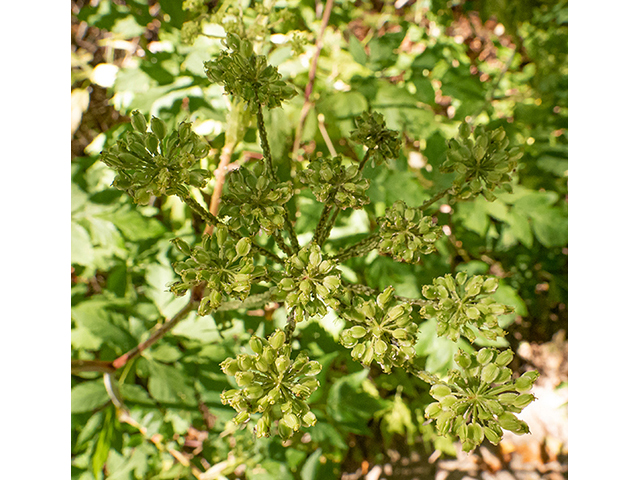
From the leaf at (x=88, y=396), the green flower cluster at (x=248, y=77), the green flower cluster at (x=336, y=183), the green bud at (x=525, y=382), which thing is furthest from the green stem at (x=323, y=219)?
the leaf at (x=88, y=396)

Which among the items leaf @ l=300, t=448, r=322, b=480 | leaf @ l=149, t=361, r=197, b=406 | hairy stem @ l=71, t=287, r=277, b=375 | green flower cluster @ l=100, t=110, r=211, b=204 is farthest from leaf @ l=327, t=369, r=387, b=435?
green flower cluster @ l=100, t=110, r=211, b=204

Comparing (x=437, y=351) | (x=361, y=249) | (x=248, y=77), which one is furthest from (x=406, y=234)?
(x=437, y=351)

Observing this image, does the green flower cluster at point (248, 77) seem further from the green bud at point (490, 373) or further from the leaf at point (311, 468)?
the leaf at point (311, 468)

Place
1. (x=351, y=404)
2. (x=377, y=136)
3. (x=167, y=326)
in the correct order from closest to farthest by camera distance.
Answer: (x=377, y=136)
(x=167, y=326)
(x=351, y=404)

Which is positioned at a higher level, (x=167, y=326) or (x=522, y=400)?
(x=522, y=400)

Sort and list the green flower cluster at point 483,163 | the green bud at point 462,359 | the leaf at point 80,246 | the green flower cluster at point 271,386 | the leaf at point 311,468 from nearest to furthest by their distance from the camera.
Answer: the green flower cluster at point 271,386, the green bud at point 462,359, the green flower cluster at point 483,163, the leaf at point 80,246, the leaf at point 311,468

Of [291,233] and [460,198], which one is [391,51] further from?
[291,233]

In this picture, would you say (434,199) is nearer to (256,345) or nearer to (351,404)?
(256,345)

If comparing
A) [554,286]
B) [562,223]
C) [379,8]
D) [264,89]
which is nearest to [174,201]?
[264,89]
